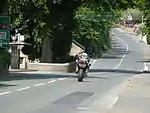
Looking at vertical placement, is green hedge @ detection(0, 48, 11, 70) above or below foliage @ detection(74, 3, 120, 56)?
below

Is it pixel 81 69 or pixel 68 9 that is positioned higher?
pixel 68 9

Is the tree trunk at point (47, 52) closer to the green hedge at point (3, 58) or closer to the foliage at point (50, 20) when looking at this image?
the foliage at point (50, 20)

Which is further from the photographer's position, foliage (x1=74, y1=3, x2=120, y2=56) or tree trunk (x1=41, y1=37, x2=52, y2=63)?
foliage (x1=74, y1=3, x2=120, y2=56)

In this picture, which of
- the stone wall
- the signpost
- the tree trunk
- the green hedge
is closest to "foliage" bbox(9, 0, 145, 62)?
the tree trunk

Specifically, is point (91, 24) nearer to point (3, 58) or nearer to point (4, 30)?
point (3, 58)

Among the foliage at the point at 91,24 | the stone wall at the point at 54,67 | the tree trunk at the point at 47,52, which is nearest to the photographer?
the stone wall at the point at 54,67

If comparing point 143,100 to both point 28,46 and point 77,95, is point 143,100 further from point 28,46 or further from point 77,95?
point 28,46

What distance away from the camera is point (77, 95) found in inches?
751

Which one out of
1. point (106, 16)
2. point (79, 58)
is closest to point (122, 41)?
point (106, 16)

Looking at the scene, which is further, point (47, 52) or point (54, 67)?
point (47, 52)

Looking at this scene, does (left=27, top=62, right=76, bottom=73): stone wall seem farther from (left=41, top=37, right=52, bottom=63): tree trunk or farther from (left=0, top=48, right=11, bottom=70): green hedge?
(left=0, top=48, right=11, bottom=70): green hedge

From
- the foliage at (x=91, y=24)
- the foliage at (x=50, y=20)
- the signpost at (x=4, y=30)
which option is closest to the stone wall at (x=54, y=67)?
the foliage at (x=50, y=20)

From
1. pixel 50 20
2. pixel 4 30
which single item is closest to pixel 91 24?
pixel 50 20

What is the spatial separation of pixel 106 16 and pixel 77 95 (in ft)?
170
